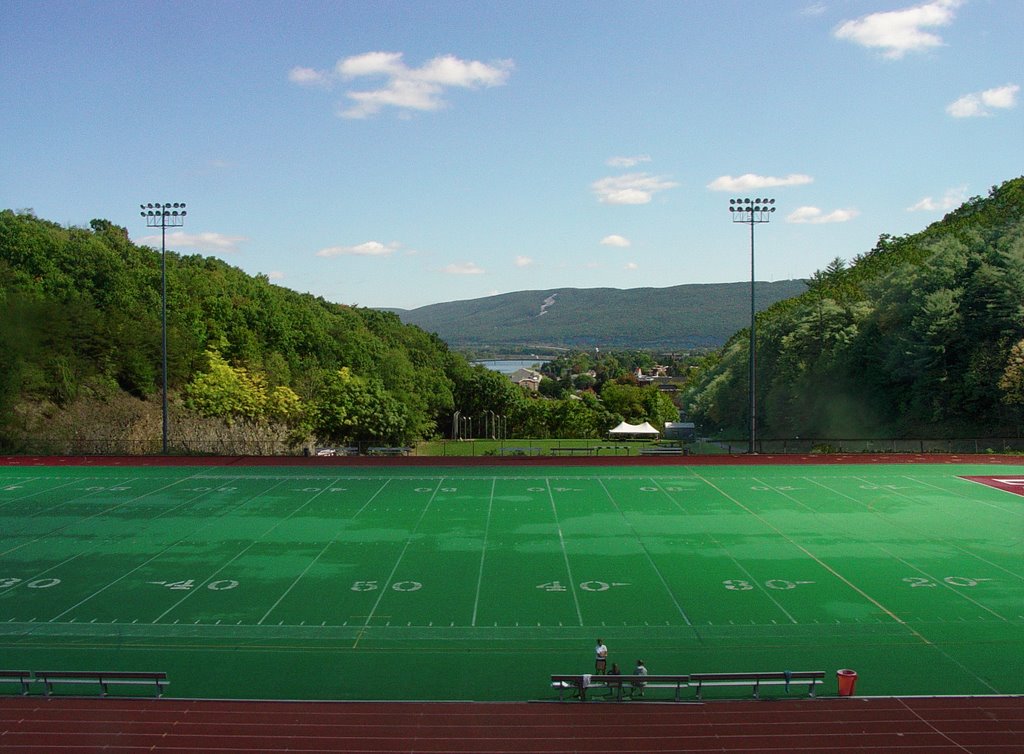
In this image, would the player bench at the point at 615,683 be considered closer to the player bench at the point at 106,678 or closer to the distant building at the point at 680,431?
the player bench at the point at 106,678

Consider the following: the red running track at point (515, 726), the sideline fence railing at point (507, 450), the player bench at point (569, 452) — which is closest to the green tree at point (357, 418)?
the sideline fence railing at point (507, 450)

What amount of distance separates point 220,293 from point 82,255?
34.5 feet

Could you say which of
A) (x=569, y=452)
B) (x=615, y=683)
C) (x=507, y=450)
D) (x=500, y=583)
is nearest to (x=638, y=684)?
(x=615, y=683)

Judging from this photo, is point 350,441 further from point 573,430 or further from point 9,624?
point 9,624

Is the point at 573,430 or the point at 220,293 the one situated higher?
the point at 220,293

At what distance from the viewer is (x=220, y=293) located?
236ft

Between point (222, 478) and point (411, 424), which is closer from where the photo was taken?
point (222, 478)

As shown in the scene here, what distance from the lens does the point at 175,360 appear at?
55.9 metres

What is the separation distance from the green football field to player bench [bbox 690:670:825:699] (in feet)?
3.38

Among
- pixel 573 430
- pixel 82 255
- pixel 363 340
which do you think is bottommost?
pixel 573 430

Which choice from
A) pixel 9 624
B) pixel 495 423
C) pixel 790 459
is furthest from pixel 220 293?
pixel 9 624

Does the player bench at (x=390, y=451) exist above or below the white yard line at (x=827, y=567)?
above

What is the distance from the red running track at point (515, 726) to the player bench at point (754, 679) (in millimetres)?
253

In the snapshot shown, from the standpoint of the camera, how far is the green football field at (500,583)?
13164 millimetres
